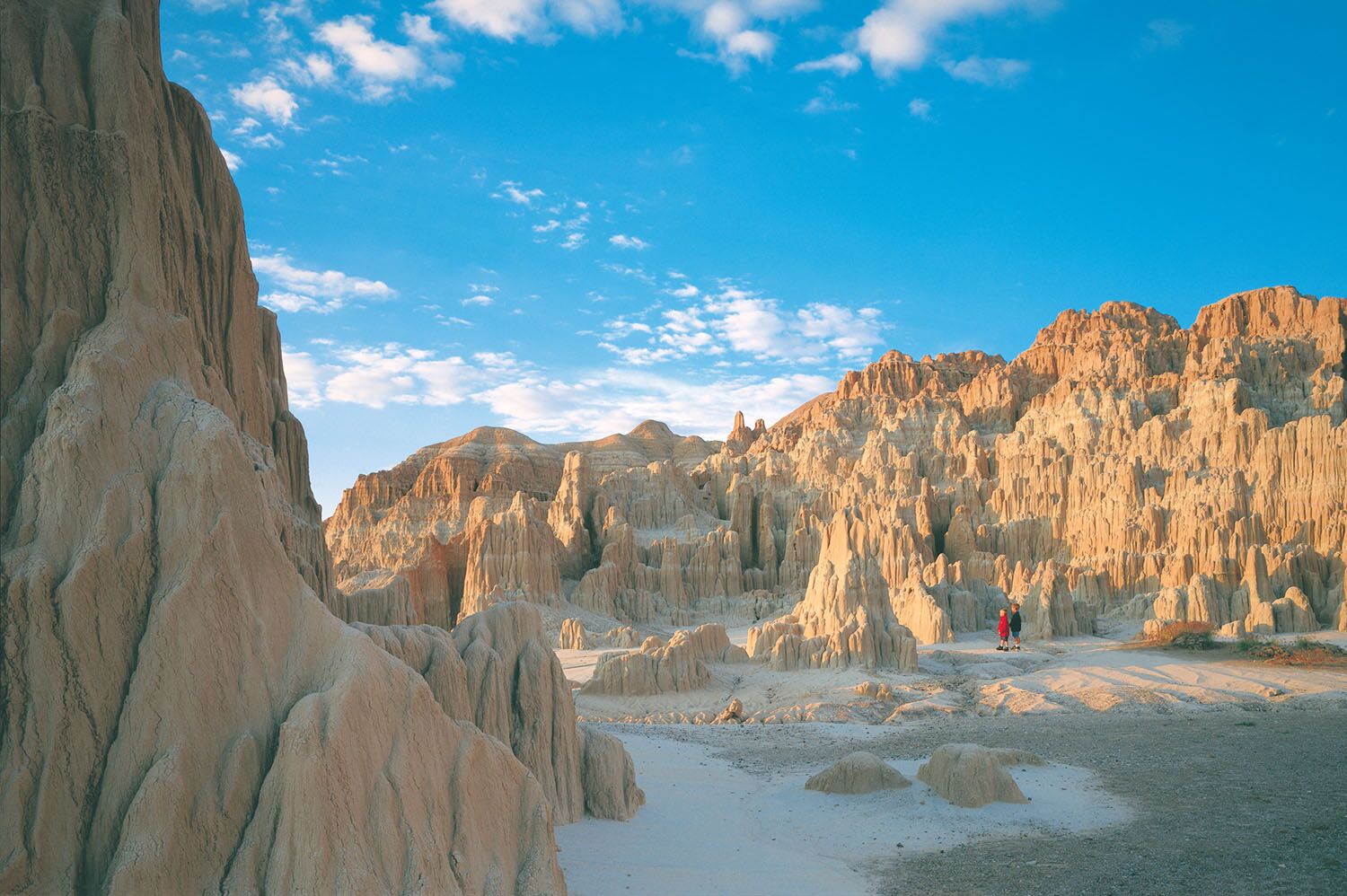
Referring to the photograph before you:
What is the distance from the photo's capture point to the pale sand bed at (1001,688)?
24.8m

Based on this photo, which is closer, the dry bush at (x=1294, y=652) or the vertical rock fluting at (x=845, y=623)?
the dry bush at (x=1294, y=652)

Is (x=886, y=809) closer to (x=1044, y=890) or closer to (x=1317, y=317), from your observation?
(x=1044, y=890)

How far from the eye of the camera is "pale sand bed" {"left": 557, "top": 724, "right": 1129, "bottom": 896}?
405 inches

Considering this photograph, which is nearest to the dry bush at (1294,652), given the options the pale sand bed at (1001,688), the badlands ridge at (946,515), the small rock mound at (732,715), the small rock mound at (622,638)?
the pale sand bed at (1001,688)

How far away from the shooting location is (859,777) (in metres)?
14.0

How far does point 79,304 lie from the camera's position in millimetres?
8102

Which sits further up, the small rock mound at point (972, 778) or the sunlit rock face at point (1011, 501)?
the sunlit rock face at point (1011, 501)

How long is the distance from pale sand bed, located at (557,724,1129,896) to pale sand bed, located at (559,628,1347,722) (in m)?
9.21

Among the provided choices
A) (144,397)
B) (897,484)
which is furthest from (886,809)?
(897,484)

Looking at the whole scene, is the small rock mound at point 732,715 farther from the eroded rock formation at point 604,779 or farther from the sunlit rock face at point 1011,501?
the eroded rock formation at point 604,779

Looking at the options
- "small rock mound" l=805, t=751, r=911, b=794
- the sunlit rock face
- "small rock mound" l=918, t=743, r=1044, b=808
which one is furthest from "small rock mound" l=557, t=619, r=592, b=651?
"small rock mound" l=918, t=743, r=1044, b=808

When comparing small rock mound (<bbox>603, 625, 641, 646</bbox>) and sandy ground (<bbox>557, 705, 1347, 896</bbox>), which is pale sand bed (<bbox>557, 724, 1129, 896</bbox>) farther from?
small rock mound (<bbox>603, 625, 641, 646</bbox>)

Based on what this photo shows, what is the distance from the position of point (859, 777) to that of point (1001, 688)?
48.8ft

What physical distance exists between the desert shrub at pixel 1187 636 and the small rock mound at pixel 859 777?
23.2 m
